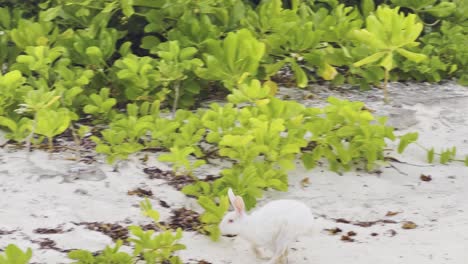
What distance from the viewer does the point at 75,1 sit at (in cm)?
450

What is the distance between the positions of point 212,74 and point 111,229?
1111 millimetres

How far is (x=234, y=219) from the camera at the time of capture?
10.4ft

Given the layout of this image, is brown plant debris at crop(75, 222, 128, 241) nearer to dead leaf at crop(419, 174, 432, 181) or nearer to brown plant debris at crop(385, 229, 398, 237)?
brown plant debris at crop(385, 229, 398, 237)

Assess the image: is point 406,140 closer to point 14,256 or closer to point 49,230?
point 49,230

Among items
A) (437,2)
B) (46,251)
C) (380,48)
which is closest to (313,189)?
(380,48)

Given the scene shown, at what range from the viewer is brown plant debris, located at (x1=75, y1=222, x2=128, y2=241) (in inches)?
130

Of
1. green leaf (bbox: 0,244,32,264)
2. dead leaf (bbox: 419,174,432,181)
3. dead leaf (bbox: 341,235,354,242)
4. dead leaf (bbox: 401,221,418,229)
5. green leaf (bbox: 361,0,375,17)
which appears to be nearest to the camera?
green leaf (bbox: 0,244,32,264)

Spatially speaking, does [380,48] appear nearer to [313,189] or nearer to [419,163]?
[419,163]

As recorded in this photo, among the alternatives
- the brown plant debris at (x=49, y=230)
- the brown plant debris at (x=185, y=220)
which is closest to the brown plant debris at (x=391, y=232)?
the brown plant debris at (x=185, y=220)

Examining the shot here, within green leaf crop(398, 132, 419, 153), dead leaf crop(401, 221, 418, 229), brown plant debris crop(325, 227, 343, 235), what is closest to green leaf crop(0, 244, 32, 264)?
brown plant debris crop(325, 227, 343, 235)

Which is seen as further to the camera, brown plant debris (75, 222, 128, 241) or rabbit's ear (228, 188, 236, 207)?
brown plant debris (75, 222, 128, 241)

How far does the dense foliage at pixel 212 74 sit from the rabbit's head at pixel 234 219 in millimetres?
83

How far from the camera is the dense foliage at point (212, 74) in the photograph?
3.78 m

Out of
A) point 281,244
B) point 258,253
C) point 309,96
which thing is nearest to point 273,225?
point 281,244
